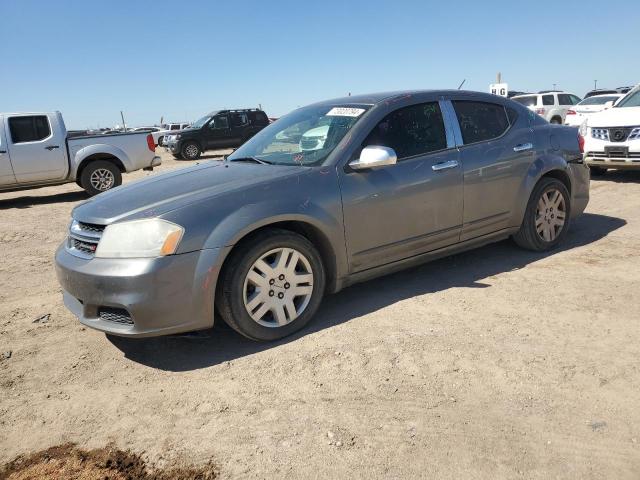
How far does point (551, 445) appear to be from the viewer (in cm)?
230

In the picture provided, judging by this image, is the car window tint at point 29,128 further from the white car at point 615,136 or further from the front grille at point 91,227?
the white car at point 615,136

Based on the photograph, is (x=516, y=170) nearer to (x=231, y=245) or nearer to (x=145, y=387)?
(x=231, y=245)

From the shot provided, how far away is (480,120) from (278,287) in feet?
8.15

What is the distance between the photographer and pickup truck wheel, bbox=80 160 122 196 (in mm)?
10789

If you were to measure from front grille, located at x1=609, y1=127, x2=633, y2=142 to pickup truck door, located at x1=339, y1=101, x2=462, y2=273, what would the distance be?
17.3ft

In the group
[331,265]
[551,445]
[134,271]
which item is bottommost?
[551,445]

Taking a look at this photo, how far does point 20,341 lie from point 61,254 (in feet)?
2.51

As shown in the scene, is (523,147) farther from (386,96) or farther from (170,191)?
(170,191)

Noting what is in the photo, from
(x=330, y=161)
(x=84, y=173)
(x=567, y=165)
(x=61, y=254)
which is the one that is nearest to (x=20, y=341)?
(x=61, y=254)

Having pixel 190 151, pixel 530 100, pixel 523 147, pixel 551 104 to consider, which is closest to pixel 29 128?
pixel 523 147

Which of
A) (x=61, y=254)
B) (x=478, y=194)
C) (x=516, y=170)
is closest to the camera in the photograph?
(x=61, y=254)

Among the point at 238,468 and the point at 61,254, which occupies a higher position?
the point at 61,254

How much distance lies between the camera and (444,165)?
4160 mm

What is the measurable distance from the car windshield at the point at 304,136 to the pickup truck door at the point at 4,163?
7.57 metres
